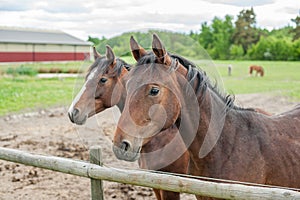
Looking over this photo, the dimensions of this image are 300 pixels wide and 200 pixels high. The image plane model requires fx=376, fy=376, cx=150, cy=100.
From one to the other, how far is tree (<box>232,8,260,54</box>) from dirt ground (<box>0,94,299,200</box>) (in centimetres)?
3520

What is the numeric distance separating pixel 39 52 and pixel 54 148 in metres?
32.9

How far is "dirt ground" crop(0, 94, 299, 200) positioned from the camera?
4.50 meters

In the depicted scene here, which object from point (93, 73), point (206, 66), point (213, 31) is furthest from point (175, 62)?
point (213, 31)

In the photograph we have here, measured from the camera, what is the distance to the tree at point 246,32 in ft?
148

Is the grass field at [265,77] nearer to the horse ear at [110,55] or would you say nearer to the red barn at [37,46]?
the red barn at [37,46]

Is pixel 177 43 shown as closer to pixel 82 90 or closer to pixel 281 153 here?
pixel 82 90

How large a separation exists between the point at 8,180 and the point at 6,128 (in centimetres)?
367

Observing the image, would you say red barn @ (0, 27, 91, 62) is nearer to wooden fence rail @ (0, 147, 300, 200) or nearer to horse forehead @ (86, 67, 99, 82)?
horse forehead @ (86, 67, 99, 82)

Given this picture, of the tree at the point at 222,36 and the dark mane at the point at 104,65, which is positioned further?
the tree at the point at 222,36

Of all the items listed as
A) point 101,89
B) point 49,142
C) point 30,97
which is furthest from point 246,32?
point 101,89

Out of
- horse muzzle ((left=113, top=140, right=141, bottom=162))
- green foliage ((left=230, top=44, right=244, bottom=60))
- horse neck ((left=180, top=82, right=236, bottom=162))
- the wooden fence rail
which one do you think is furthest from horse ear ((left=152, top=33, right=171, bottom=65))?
green foliage ((left=230, top=44, right=244, bottom=60))

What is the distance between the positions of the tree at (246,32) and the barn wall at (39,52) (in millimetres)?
18225

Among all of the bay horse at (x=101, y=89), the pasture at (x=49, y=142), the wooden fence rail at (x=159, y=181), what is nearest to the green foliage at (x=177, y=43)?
the bay horse at (x=101, y=89)

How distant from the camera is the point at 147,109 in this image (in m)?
2.24
